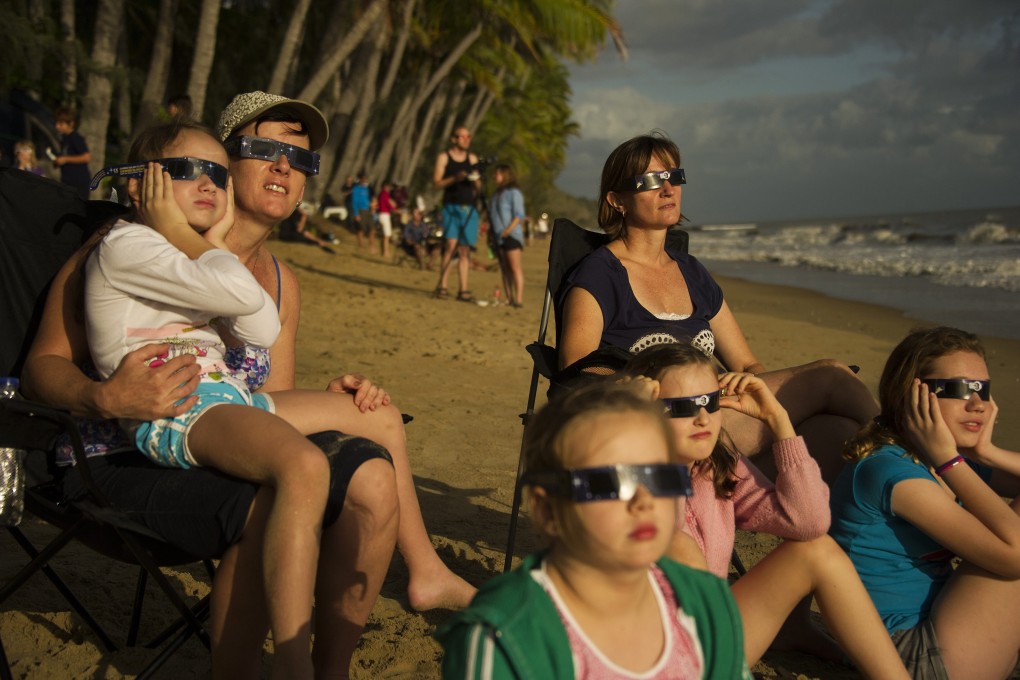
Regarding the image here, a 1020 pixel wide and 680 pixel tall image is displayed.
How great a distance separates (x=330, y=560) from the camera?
2402 millimetres

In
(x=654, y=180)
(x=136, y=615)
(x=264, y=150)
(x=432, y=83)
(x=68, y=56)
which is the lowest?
(x=136, y=615)

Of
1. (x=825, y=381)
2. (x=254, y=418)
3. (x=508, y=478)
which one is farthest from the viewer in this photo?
(x=508, y=478)

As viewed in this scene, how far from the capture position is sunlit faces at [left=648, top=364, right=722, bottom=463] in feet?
7.77

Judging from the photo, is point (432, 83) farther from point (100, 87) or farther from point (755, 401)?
point (755, 401)

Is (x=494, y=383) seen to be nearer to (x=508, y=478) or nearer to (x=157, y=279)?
(x=508, y=478)

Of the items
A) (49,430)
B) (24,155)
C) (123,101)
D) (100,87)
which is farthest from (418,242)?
(49,430)

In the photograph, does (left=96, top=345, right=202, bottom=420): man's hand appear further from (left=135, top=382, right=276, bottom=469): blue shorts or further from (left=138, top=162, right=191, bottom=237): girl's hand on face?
(left=138, top=162, right=191, bottom=237): girl's hand on face

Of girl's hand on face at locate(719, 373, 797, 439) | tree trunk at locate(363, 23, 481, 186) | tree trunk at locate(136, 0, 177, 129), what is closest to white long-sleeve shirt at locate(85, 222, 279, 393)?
girl's hand on face at locate(719, 373, 797, 439)

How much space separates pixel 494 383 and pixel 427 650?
185 inches

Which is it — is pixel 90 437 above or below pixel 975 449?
below

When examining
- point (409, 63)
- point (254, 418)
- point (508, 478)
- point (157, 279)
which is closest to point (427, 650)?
point (254, 418)

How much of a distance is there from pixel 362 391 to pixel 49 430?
836 mm

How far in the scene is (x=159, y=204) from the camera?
247cm

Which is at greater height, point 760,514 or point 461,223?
point 760,514
